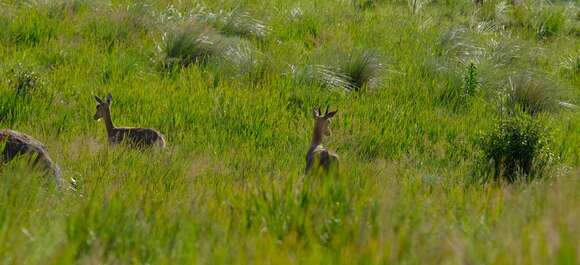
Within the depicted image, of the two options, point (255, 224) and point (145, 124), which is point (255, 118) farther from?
point (255, 224)

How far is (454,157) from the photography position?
341 inches

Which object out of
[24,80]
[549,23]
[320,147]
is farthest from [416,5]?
[320,147]

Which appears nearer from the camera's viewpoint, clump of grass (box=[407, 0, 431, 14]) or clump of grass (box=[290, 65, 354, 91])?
clump of grass (box=[290, 65, 354, 91])

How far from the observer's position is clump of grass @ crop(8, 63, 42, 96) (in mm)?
9055

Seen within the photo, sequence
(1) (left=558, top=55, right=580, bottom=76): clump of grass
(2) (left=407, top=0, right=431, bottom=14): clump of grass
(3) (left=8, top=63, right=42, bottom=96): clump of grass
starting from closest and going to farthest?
(3) (left=8, top=63, right=42, bottom=96): clump of grass
(1) (left=558, top=55, right=580, bottom=76): clump of grass
(2) (left=407, top=0, right=431, bottom=14): clump of grass

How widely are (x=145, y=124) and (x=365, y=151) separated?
86.7 inches

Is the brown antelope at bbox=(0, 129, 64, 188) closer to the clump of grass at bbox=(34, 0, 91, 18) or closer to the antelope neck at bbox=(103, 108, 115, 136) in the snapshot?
the antelope neck at bbox=(103, 108, 115, 136)

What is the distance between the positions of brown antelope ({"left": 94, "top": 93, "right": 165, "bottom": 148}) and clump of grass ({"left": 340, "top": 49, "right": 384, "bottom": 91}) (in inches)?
141

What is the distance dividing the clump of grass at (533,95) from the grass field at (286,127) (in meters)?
0.02

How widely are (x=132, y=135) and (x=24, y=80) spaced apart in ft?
5.83

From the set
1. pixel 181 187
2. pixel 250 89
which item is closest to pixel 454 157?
pixel 250 89

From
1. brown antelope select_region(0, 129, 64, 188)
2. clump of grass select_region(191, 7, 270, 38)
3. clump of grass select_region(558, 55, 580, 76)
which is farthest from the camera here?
clump of grass select_region(558, 55, 580, 76)

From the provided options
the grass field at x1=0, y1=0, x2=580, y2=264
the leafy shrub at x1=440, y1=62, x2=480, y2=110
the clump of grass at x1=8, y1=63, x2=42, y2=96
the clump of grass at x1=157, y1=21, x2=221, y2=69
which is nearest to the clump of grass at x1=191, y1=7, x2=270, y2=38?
the grass field at x1=0, y1=0, x2=580, y2=264

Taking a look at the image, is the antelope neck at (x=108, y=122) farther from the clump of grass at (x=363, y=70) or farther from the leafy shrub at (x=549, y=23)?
the leafy shrub at (x=549, y=23)
